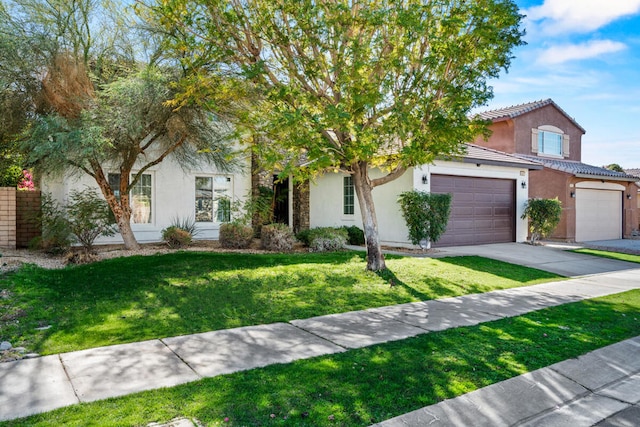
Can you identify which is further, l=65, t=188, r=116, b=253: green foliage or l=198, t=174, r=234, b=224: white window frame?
l=198, t=174, r=234, b=224: white window frame

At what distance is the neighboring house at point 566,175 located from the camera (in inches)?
769

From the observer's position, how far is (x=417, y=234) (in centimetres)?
1320

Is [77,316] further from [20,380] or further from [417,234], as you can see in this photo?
[417,234]

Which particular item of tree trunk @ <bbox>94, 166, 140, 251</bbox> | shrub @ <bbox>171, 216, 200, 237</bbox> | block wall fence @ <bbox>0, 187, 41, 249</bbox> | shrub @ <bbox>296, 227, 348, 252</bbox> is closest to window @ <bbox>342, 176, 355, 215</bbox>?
shrub @ <bbox>296, 227, 348, 252</bbox>

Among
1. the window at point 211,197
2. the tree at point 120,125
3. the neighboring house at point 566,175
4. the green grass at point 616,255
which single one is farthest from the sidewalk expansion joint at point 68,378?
the neighboring house at point 566,175

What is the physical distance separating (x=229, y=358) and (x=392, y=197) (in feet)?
36.0

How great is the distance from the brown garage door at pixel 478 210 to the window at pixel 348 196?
303 centimetres

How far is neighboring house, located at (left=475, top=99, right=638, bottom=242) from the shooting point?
19531mm

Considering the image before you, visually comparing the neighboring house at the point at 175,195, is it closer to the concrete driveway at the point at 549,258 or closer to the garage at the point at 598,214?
the concrete driveway at the point at 549,258

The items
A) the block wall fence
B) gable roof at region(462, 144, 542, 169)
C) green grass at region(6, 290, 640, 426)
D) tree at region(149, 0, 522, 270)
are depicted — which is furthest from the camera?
gable roof at region(462, 144, 542, 169)

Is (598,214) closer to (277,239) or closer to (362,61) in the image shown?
(277,239)

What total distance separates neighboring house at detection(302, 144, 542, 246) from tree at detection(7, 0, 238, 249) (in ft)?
20.1

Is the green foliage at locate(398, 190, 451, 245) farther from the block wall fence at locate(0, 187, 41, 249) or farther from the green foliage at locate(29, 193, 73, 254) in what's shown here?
the block wall fence at locate(0, 187, 41, 249)

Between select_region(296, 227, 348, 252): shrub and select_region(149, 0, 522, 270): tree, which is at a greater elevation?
select_region(149, 0, 522, 270): tree
